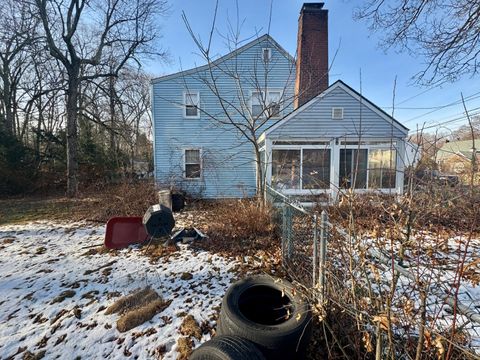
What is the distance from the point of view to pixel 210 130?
11828mm

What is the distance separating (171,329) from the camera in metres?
2.60

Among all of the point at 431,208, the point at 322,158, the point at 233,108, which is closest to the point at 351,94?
the point at 322,158

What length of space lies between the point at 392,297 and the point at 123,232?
5239 mm

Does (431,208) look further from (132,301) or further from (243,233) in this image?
(243,233)

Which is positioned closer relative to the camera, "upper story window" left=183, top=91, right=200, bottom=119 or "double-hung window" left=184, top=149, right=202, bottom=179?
"upper story window" left=183, top=91, right=200, bottom=119

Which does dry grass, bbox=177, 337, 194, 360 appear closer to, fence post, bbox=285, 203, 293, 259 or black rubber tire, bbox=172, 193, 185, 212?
fence post, bbox=285, 203, 293, 259

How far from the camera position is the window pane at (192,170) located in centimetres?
1187

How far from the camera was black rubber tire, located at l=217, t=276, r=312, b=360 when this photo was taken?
73.1 inches

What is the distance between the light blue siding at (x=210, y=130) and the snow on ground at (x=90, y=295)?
22.5 feet

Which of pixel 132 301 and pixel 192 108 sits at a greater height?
pixel 192 108

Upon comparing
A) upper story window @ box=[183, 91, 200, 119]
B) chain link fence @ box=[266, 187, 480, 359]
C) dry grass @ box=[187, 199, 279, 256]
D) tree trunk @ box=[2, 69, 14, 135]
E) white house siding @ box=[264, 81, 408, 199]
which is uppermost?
tree trunk @ box=[2, 69, 14, 135]

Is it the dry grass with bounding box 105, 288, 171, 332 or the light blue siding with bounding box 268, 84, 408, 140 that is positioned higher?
the light blue siding with bounding box 268, 84, 408, 140

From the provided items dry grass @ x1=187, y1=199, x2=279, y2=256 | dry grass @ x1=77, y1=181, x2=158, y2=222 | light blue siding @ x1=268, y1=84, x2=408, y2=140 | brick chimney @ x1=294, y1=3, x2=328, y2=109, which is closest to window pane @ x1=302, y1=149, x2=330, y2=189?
light blue siding @ x1=268, y1=84, x2=408, y2=140

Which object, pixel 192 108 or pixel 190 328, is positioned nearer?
pixel 190 328
